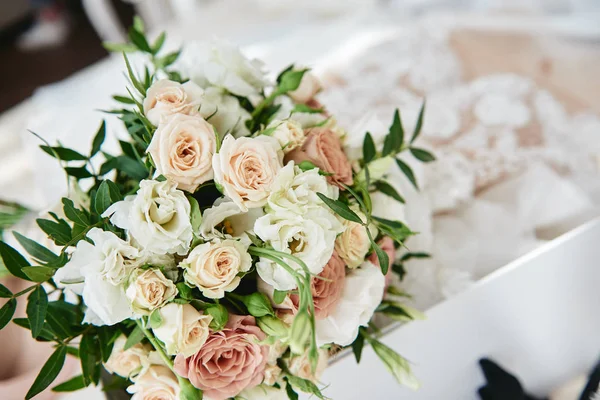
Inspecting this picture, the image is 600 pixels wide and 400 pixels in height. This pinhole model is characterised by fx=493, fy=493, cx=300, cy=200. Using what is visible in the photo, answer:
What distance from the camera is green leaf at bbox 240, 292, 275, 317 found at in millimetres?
580

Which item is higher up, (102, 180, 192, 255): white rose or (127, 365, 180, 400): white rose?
(102, 180, 192, 255): white rose

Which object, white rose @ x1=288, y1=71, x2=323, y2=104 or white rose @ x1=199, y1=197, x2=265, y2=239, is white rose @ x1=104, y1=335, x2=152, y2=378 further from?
white rose @ x1=288, y1=71, x2=323, y2=104

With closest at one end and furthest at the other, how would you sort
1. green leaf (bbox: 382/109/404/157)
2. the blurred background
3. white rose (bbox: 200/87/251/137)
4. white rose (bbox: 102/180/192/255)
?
white rose (bbox: 102/180/192/255) < white rose (bbox: 200/87/251/137) < green leaf (bbox: 382/109/404/157) < the blurred background

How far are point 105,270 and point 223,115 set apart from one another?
249mm

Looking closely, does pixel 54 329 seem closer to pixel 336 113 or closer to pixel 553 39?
pixel 336 113

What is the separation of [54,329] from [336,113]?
2.90 ft

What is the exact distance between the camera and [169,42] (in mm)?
1734

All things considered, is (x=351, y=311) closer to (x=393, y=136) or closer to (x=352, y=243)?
(x=352, y=243)

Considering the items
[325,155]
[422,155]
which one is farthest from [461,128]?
[325,155]

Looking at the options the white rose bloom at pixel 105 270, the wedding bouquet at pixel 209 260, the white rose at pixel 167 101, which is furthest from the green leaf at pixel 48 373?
the white rose at pixel 167 101

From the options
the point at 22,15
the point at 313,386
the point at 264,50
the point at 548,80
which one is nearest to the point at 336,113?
the point at 264,50

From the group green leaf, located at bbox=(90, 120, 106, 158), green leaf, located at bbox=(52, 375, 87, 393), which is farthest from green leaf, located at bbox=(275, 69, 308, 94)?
green leaf, located at bbox=(52, 375, 87, 393)

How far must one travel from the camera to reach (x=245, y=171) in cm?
54

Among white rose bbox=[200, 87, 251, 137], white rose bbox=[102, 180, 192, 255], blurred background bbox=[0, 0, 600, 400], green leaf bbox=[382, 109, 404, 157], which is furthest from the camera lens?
blurred background bbox=[0, 0, 600, 400]
